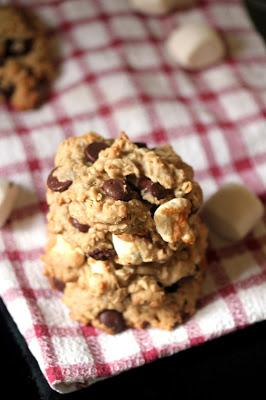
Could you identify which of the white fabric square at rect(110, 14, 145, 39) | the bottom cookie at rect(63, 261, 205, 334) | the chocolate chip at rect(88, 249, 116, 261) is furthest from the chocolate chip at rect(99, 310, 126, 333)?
the white fabric square at rect(110, 14, 145, 39)

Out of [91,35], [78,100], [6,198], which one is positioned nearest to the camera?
[6,198]

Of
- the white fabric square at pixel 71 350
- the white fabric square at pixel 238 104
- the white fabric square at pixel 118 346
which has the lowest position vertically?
the white fabric square at pixel 118 346

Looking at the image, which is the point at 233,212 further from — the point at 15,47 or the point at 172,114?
the point at 15,47

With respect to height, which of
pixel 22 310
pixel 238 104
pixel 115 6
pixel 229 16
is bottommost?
pixel 22 310

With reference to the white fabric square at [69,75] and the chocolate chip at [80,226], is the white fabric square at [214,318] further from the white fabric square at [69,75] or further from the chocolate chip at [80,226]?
the white fabric square at [69,75]

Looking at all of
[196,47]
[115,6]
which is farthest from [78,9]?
[196,47]

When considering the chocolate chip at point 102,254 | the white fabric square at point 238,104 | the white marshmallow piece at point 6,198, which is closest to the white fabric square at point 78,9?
the white fabric square at point 238,104

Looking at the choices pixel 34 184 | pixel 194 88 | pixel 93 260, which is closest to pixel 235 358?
pixel 93 260

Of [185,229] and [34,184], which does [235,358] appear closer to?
[185,229]
